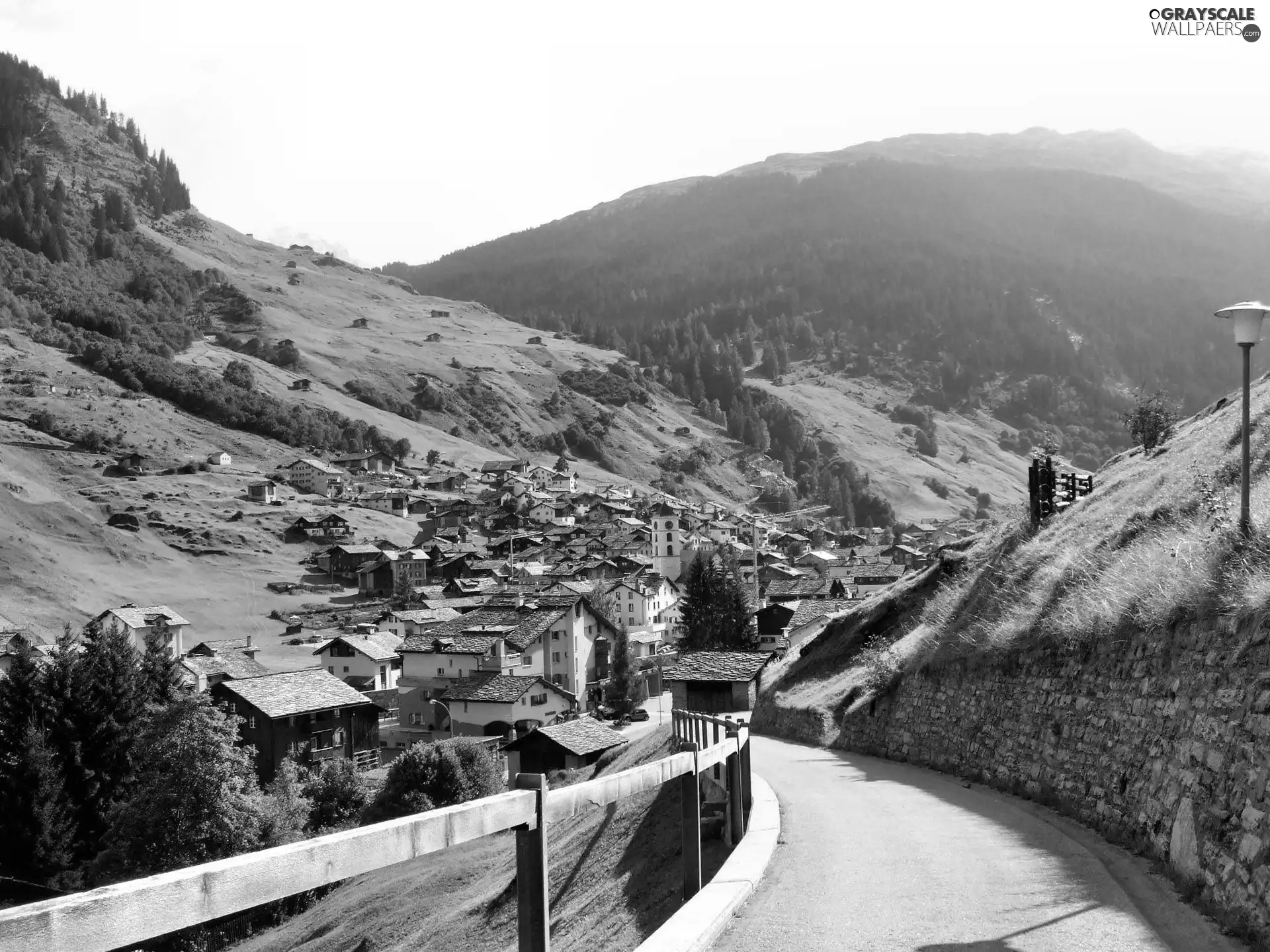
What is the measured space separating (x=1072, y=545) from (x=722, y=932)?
13456mm

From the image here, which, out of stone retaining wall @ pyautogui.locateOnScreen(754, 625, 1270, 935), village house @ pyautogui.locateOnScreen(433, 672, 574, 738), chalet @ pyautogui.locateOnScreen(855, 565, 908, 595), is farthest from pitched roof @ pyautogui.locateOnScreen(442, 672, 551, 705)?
stone retaining wall @ pyautogui.locateOnScreen(754, 625, 1270, 935)

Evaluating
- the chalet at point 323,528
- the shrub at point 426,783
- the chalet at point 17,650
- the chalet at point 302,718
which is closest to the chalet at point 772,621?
the chalet at point 302,718

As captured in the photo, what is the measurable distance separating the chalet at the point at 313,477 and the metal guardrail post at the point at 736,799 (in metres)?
139

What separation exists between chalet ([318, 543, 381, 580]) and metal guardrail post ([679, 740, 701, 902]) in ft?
353

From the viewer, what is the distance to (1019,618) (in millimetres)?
14562

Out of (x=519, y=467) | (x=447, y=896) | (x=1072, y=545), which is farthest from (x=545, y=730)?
(x=519, y=467)

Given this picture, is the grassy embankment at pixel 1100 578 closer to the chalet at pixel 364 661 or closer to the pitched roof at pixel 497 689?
the pitched roof at pixel 497 689

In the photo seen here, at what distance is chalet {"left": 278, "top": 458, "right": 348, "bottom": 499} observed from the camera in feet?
475

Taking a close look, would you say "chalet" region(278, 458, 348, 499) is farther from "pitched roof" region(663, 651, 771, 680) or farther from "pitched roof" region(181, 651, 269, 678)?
"pitched roof" region(663, 651, 771, 680)

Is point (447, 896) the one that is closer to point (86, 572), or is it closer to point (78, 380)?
point (86, 572)

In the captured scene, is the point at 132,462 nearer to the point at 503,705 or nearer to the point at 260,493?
the point at 260,493

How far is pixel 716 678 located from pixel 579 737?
53.1ft

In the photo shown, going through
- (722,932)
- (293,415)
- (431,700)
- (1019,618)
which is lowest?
(431,700)

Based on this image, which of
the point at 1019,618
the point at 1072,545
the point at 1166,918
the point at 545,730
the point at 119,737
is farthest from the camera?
the point at 119,737
